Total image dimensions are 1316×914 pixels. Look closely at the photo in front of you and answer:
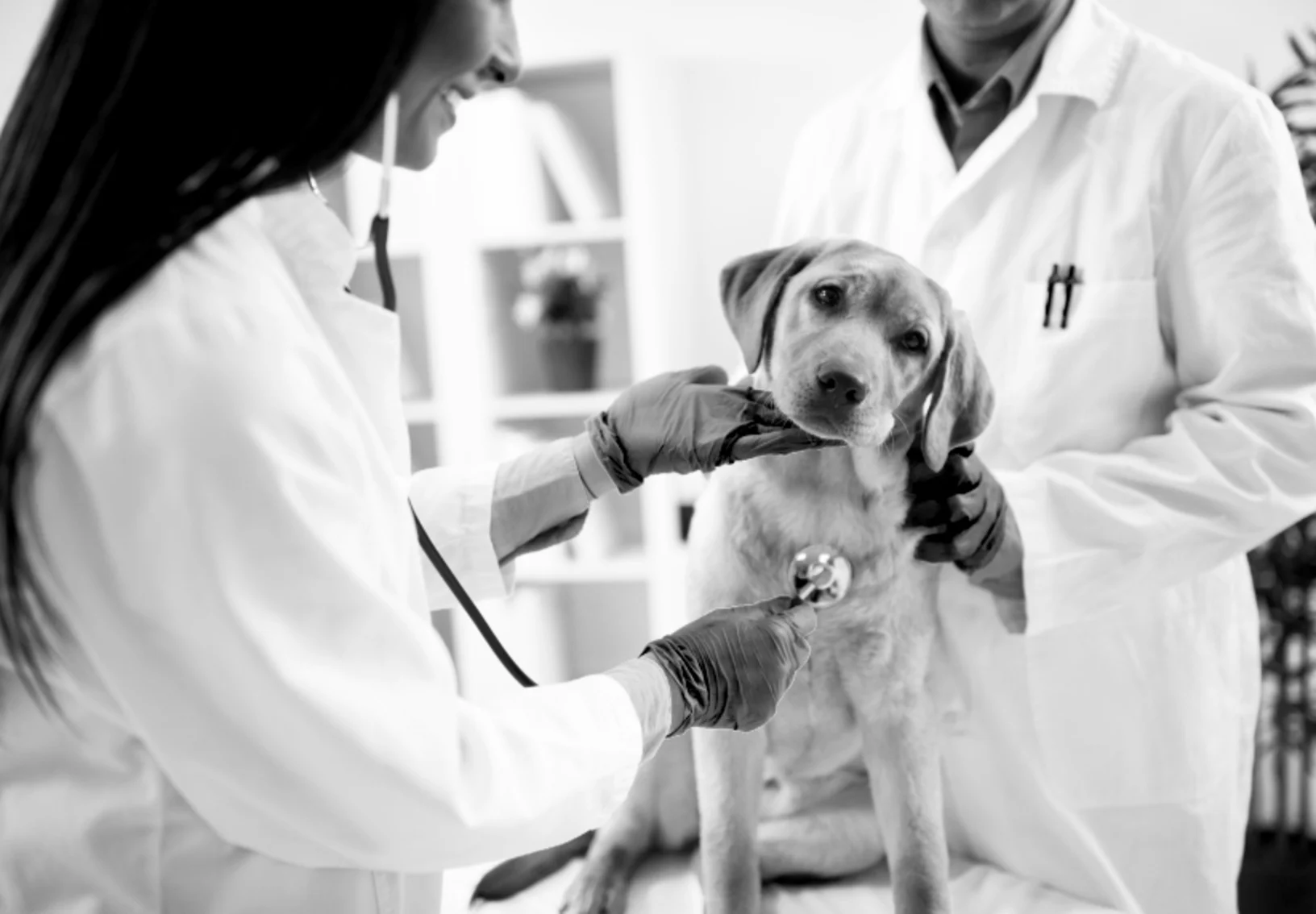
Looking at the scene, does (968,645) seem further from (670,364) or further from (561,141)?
(561,141)

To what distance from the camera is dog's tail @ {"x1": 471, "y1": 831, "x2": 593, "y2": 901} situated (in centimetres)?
120

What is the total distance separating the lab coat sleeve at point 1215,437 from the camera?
1.09m

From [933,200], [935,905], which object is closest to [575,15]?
[933,200]

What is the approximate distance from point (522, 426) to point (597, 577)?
1.70 feet

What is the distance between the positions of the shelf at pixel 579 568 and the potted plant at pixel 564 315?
1.56 ft

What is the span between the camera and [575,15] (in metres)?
2.96

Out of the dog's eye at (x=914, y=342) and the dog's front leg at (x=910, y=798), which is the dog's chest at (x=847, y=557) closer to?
the dog's front leg at (x=910, y=798)

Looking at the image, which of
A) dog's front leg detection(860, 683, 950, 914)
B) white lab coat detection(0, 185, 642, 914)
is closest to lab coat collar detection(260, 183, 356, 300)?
white lab coat detection(0, 185, 642, 914)

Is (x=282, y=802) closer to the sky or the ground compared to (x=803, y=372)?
closer to the ground

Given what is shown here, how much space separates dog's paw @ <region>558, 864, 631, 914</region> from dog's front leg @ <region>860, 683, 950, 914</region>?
292 millimetres

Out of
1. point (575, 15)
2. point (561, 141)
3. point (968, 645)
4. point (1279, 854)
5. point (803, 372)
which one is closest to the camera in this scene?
point (803, 372)

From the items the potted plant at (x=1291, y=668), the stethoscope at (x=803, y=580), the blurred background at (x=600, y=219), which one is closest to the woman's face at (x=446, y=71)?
the stethoscope at (x=803, y=580)

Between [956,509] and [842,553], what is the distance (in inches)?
4.7

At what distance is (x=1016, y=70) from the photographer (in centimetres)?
121
